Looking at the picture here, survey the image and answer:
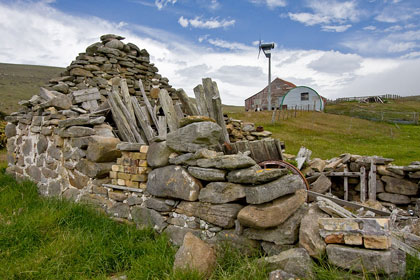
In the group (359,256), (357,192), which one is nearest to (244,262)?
(359,256)

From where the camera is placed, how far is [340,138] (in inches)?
613

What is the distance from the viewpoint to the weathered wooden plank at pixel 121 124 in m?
4.95

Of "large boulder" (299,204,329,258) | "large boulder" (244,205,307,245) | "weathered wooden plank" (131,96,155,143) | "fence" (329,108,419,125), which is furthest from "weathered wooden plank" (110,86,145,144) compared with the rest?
"fence" (329,108,419,125)

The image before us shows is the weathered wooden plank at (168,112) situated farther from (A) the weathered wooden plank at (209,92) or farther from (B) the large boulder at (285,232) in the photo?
(B) the large boulder at (285,232)

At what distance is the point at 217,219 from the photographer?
3.04m

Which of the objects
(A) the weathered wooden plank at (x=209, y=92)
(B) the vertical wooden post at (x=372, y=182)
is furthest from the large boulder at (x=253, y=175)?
(B) the vertical wooden post at (x=372, y=182)

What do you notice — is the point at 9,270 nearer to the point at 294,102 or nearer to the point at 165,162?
the point at 165,162

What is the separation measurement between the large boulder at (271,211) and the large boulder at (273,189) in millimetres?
70

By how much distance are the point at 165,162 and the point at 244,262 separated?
5.54ft

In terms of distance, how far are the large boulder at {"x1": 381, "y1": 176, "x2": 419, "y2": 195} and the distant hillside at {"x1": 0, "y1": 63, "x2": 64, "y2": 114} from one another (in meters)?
36.4

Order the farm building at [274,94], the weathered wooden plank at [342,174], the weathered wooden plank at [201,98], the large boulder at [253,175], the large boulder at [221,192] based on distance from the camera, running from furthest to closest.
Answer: the farm building at [274,94] → the weathered wooden plank at [342,174] → the weathered wooden plank at [201,98] → the large boulder at [221,192] → the large boulder at [253,175]

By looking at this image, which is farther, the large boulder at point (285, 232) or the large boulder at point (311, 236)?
the large boulder at point (285, 232)

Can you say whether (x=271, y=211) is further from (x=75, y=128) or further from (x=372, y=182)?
(x=372, y=182)

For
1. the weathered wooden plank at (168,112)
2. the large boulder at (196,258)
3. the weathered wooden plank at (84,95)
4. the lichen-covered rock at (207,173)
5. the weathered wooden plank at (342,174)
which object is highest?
the weathered wooden plank at (84,95)
